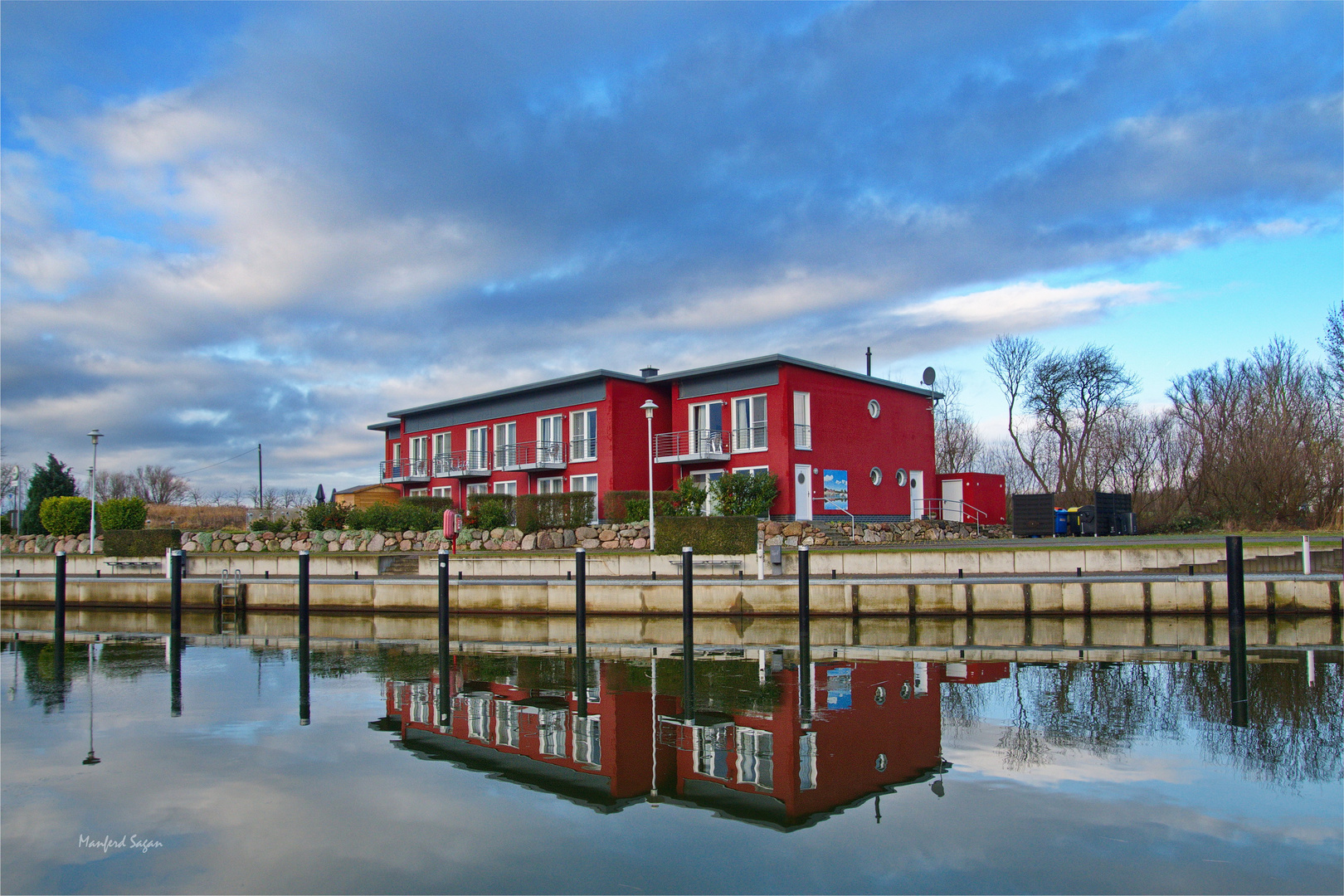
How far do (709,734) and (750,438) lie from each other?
81.0 feet

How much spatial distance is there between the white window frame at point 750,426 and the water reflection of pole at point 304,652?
60.9ft

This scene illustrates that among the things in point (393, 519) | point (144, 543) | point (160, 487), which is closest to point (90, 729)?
point (144, 543)

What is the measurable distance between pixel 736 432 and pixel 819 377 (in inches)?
151

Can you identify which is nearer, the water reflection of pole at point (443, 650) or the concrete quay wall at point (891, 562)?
the water reflection of pole at point (443, 650)

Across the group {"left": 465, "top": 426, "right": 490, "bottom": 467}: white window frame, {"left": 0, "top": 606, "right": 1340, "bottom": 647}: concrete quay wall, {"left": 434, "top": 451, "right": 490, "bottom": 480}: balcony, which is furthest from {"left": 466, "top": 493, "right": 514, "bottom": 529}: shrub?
{"left": 0, "top": 606, "right": 1340, "bottom": 647}: concrete quay wall

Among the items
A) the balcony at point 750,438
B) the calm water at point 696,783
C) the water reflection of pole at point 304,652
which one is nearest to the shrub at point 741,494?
the balcony at point 750,438

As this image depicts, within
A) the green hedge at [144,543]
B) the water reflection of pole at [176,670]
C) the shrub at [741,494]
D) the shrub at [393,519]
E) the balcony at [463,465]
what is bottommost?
the water reflection of pole at [176,670]

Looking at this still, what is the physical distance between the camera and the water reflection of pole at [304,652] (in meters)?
11.6

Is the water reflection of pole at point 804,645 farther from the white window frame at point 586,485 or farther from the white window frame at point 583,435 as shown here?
the white window frame at point 583,435

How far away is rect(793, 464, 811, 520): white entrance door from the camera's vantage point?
108 ft

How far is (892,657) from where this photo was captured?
14.4 meters

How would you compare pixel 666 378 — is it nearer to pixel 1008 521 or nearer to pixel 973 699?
pixel 1008 521

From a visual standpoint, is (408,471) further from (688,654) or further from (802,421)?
(688,654)

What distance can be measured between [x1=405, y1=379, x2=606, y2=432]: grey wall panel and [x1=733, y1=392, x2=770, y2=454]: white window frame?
5709 millimetres
